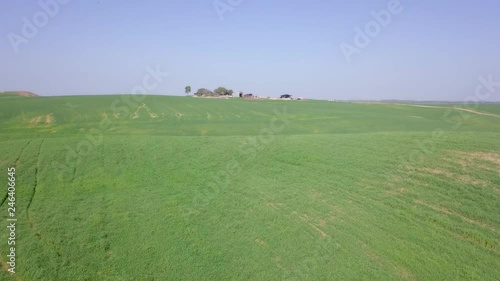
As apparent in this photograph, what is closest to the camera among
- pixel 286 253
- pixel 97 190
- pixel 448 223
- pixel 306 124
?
pixel 286 253

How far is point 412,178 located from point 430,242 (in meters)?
6.60

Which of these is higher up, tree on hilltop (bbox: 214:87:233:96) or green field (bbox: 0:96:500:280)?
tree on hilltop (bbox: 214:87:233:96)

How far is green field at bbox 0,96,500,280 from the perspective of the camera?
1438 cm

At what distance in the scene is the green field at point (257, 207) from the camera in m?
14.4

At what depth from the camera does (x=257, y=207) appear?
18.9 m

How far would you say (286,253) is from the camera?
15.2 meters

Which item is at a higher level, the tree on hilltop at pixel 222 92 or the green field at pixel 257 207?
the tree on hilltop at pixel 222 92

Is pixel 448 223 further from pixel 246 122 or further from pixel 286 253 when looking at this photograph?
pixel 246 122

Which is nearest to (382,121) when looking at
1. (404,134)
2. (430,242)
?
(404,134)

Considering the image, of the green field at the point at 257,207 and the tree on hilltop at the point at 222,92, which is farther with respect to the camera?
the tree on hilltop at the point at 222,92

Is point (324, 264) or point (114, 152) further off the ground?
point (114, 152)

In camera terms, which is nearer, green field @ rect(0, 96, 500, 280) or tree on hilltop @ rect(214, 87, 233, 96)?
green field @ rect(0, 96, 500, 280)

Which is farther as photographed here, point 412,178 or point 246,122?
point 246,122

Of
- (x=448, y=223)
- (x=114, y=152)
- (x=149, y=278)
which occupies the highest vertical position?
(x=114, y=152)
